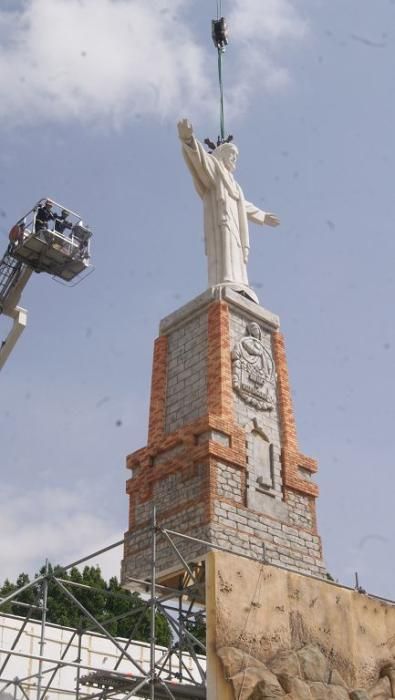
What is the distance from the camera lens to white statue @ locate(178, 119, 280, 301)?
828 inches

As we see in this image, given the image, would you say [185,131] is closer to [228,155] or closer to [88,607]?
[228,155]

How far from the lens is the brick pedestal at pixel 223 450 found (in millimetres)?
17406

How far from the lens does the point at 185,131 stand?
21.0 metres

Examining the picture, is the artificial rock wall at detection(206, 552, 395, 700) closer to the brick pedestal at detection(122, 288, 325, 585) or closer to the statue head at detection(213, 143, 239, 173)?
the brick pedestal at detection(122, 288, 325, 585)

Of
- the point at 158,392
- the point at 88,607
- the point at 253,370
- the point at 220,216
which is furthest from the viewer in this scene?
the point at 88,607

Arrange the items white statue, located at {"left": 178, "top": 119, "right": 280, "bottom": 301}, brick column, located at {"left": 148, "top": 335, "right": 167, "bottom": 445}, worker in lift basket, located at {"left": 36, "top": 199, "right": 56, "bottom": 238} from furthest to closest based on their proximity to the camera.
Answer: worker in lift basket, located at {"left": 36, "top": 199, "right": 56, "bottom": 238} → white statue, located at {"left": 178, "top": 119, "right": 280, "bottom": 301} → brick column, located at {"left": 148, "top": 335, "right": 167, "bottom": 445}

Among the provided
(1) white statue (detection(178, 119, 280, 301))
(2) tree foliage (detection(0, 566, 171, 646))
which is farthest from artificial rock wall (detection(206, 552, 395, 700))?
(2) tree foliage (detection(0, 566, 171, 646))

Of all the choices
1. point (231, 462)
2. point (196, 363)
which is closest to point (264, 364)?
point (196, 363)

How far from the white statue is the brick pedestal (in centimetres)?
96

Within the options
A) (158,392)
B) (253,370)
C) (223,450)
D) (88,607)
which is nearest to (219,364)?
(253,370)

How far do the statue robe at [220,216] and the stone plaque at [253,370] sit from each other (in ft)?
4.70

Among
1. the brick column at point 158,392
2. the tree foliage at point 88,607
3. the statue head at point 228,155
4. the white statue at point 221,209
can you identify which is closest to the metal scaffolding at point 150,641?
the brick column at point 158,392

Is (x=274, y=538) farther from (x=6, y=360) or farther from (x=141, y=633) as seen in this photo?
(x=141, y=633)

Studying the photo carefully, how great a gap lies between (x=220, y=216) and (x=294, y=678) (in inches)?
397
